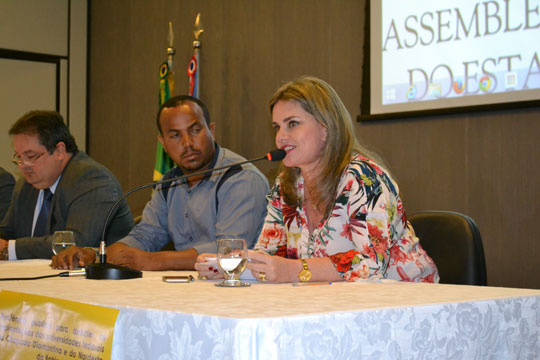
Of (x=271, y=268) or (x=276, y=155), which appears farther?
(x=276, y=155)

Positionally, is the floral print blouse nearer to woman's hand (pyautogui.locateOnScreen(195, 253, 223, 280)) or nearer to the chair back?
the chair back

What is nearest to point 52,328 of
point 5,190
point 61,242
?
point 61,242

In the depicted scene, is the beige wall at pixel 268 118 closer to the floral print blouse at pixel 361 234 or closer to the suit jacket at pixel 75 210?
the floral print blouse at pixel 361 234

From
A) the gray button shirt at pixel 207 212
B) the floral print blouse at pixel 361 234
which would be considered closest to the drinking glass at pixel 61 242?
the gray button shirt at pixel 207 212

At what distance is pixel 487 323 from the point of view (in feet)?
3.79

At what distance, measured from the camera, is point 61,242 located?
213 cm

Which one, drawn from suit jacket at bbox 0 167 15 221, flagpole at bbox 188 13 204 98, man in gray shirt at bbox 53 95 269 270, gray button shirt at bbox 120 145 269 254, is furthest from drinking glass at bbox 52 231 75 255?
flagpole at bbox 188 13 204 98

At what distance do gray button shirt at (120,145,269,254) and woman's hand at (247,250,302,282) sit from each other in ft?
2.60

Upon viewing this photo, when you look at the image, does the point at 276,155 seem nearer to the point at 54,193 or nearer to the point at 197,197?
the point at 197,197

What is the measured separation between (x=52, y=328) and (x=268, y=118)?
338 cm

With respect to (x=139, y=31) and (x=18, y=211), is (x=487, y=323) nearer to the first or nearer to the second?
(x=18, y=211)

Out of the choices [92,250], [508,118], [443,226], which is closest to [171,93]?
[508,118]

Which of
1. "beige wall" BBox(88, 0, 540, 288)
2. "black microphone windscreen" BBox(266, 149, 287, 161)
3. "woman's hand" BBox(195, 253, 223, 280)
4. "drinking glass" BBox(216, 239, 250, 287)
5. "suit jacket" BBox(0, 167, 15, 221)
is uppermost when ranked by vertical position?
"beige wall" BBox(88, 0, 540, 288)

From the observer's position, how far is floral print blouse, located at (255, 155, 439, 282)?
1.63m
